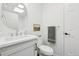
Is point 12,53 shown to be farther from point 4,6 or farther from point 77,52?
point 77,52

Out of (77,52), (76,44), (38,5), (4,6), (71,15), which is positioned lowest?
(77,52)

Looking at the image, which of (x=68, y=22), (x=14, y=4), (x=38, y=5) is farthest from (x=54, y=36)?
(x=14, y=4)

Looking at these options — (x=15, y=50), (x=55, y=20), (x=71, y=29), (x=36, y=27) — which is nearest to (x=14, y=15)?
(x=36, y=27)

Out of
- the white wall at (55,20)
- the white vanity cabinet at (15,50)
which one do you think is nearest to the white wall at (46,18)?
the white wall at (55,20)

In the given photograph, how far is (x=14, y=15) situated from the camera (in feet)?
4.75

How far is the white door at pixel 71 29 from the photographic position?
1.63 m

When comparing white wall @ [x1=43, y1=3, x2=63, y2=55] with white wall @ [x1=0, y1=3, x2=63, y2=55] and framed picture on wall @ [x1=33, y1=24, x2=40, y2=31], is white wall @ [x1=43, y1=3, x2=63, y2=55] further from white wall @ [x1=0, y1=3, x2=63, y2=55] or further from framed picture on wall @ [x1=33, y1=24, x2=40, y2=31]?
framed picture on wall @ [x1=33, y1=24, x2=40, y2=31]

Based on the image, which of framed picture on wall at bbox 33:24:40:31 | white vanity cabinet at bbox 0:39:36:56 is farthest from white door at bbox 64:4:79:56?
white vanity cabinet at bbox 0:39:36:56

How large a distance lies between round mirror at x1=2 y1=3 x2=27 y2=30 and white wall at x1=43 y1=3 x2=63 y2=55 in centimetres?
64

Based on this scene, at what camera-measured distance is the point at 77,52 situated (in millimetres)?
1659

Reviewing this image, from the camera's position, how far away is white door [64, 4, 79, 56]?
1.63m

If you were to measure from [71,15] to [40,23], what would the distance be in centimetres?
80

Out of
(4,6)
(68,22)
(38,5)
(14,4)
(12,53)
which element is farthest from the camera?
(38,5)

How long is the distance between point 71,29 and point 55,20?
46 cm
